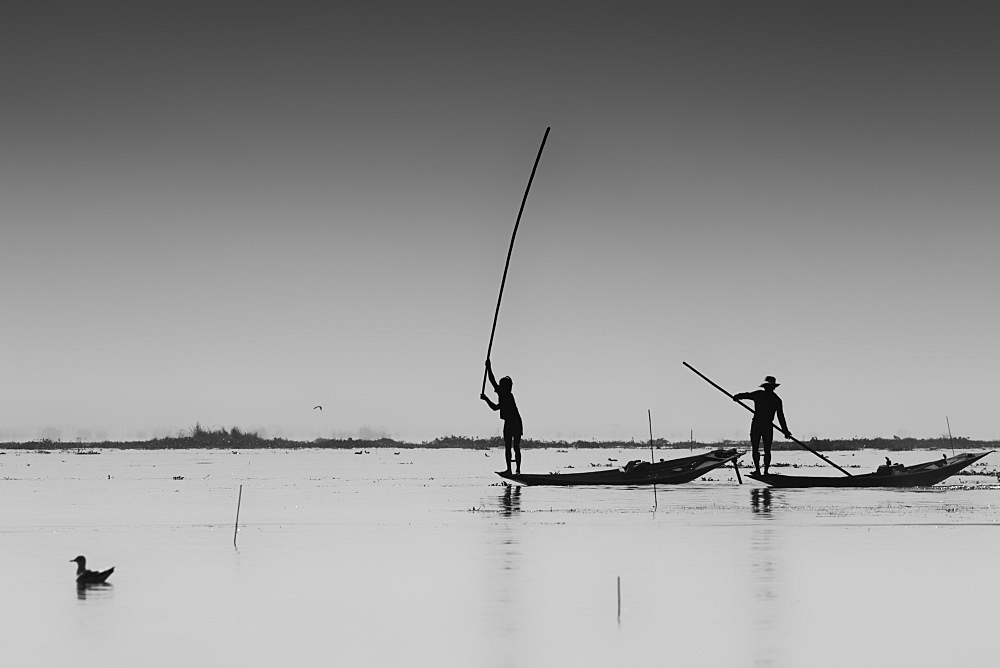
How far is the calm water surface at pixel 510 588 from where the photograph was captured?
8.64 meters

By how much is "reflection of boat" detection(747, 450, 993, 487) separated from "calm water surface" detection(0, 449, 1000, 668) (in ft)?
26.3

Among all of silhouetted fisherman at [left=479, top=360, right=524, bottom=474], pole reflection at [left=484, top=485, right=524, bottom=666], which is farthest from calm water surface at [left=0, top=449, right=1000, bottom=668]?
silhouetted fisherman at [left=479, top=360, right=524, bottom=474]

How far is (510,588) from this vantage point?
11508 mm

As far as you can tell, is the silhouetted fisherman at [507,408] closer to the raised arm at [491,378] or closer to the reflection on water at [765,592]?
the raised arm at [491,378]

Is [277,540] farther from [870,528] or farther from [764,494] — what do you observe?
[764,494]

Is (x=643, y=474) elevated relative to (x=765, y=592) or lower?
elevated

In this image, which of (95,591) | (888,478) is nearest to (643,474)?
(888,478)

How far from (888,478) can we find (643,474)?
6.04m

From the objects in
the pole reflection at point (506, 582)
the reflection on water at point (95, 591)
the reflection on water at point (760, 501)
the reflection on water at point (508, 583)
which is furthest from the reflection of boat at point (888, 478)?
the reflection on water at point (95, 591)

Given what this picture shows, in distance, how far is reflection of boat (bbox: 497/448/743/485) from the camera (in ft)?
99.7

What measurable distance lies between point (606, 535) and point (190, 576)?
6.15m

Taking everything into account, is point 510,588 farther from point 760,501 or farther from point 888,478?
point 888,478

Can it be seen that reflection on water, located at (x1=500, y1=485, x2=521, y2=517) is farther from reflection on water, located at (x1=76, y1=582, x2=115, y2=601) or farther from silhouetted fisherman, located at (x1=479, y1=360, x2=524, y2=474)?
reflection on water, located at (x1=76, y1=582, x2=115, y2=601)

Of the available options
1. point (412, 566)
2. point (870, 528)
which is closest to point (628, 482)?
point (870, 528)
